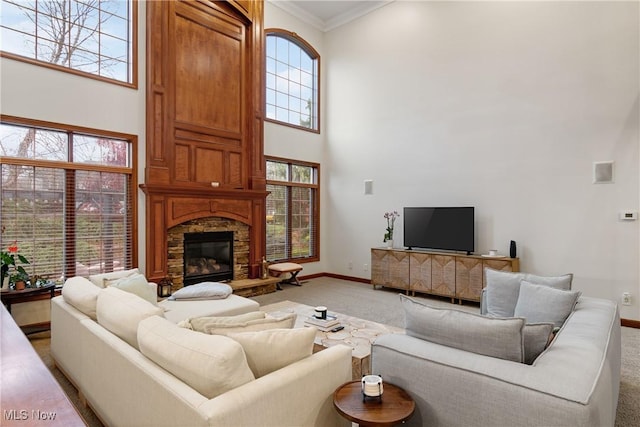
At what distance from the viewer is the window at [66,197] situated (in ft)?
13.2

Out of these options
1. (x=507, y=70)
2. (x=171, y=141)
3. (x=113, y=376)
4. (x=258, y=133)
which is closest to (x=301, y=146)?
Answer: (x=258, y=133)

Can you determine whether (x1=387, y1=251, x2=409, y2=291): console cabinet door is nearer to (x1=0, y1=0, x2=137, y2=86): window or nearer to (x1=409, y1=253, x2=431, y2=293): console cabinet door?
(x1=409, y1=253, x2=431, y2=293): console cabinet door

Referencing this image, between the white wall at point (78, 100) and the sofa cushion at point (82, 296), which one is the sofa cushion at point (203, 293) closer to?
the sofa cushion at point (82, 296)

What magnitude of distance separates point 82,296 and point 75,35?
12.0 feet

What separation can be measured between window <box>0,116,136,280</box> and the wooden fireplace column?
338 millimetres

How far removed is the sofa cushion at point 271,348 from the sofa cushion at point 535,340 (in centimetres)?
108

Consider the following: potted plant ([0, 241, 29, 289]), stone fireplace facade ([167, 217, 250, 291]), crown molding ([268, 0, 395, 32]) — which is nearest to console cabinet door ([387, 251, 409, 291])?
stone fireplace facade ([167, 217, 250, 291])

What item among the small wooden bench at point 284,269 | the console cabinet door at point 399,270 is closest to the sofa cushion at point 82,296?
the small wooden bench at point 284,269

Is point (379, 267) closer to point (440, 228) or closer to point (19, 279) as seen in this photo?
point (440, 228)

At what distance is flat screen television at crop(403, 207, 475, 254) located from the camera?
5.52 m

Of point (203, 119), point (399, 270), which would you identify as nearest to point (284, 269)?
point (399, 270)

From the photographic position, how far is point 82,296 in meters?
2.65

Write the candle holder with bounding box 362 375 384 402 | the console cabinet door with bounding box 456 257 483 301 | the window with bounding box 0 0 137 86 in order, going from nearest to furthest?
the candle holder with bounding box 362 375 384 402 → the window with bounding box 0 0 137 86 → the console cabinet door with bounding box 456 257 483 301

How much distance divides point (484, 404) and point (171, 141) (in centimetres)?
502
